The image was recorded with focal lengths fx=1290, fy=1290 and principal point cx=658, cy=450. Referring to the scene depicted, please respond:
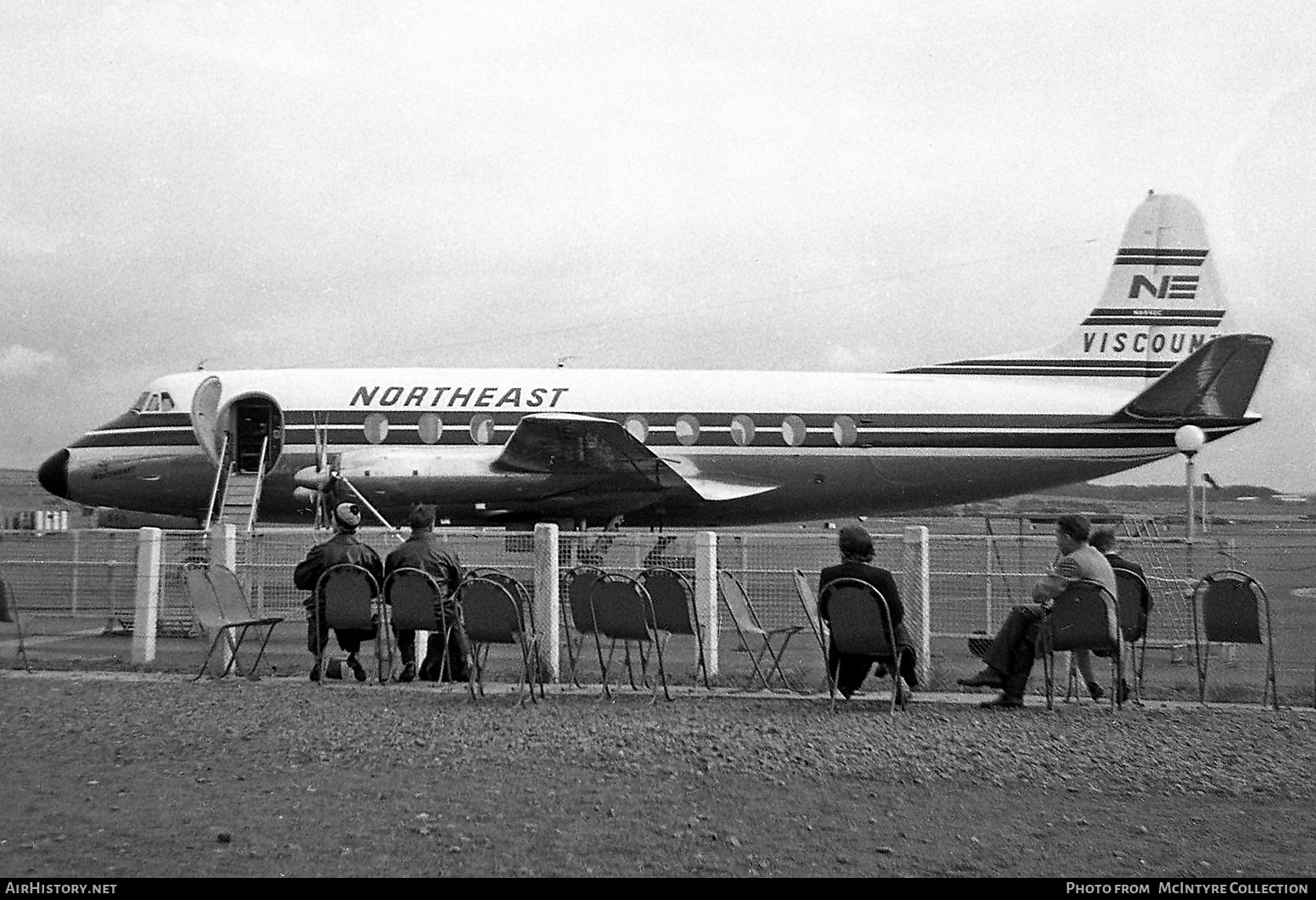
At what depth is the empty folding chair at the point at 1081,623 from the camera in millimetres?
8836

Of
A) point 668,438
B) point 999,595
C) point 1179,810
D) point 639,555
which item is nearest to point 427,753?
point 1179,810

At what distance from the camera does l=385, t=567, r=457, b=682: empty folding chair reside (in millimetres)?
9672

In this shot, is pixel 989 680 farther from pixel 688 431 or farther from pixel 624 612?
pixel 688 431

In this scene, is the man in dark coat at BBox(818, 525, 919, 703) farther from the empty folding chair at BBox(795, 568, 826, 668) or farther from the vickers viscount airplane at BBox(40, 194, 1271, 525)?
the vickers viscount airplane at BBox(40, 194, 1271, 525)

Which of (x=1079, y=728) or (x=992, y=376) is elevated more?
(x=992, y=376)

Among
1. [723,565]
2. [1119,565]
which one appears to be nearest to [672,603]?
[723,565]

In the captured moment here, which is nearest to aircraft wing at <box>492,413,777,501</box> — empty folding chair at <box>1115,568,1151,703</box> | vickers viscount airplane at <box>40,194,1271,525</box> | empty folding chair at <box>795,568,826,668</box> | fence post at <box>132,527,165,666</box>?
vickers viscount airplane at <box>40,194,1271,525</box>

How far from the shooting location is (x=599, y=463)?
65.4ft

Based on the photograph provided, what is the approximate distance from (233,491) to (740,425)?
795cm

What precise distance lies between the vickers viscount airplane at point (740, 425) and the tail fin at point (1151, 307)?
0.10ft

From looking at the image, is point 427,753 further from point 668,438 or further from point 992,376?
point 992,376

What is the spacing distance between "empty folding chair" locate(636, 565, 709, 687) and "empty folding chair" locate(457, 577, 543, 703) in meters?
1.01

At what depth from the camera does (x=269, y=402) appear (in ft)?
66.8

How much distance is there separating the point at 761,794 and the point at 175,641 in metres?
8.86
